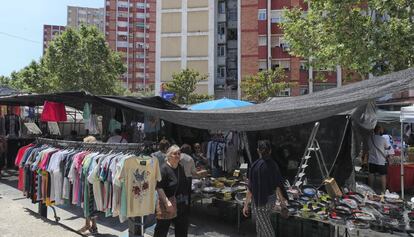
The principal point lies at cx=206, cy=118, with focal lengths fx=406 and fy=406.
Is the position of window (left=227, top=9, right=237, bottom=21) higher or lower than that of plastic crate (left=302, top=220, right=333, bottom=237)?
higher

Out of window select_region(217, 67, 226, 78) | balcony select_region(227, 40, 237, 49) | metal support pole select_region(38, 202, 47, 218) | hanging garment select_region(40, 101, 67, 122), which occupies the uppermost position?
balcony select_region(227, 40, 237, 49)

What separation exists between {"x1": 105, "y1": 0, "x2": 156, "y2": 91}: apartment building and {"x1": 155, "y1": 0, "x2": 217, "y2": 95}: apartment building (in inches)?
1723

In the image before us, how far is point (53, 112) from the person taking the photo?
11320mm

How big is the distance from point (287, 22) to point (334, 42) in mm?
2663

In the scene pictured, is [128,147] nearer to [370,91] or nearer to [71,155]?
[71,155]

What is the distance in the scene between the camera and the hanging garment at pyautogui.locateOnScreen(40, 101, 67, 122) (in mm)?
11227

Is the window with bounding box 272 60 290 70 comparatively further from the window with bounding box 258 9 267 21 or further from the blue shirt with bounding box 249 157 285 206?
the blue shirt with bounding box 249 157 285 206

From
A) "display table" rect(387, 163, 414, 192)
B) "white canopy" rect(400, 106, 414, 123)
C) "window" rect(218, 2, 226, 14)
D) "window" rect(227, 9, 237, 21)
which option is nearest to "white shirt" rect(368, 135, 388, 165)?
"white canopy" rect(400, 106, 414, 123)

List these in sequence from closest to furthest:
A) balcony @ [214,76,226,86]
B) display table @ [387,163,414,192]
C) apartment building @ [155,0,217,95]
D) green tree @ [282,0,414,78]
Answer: display table @ [387,163,414,192] → green tree @ [282,0,414,78] → balcony @ [214,76,226,86] → apartment building @ [155,0,217,95]

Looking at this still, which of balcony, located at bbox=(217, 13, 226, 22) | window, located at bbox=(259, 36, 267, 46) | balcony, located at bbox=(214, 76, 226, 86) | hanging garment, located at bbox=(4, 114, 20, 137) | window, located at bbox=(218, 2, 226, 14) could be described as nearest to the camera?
hanging garment, located at bbox=(4, 114, 20, 137)

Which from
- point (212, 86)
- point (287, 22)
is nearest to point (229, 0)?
point (212, 86)

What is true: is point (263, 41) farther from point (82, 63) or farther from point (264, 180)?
point (264, 180)

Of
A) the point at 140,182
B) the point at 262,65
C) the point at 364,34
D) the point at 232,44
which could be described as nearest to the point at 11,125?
the point at 140,182

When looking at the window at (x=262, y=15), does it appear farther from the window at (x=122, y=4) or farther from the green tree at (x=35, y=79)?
the window at (x=122, y=4)
